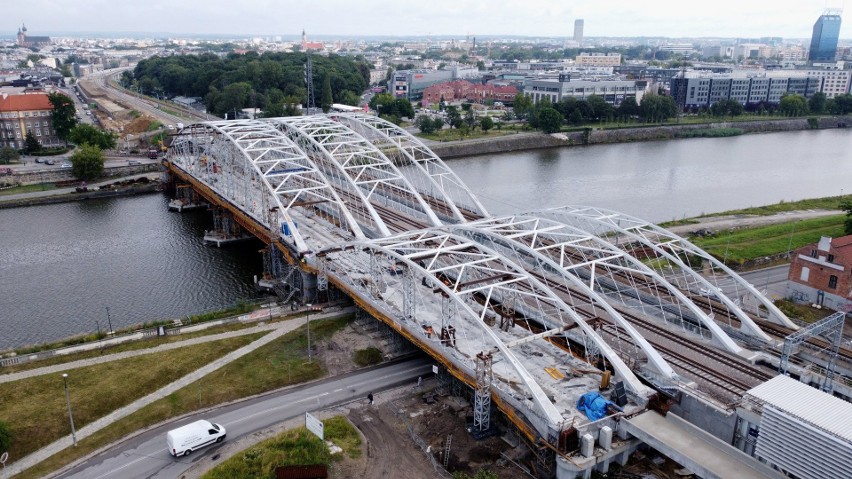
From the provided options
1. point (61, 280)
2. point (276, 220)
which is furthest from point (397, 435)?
point (61, 280)

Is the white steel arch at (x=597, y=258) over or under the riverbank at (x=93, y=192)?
→ over

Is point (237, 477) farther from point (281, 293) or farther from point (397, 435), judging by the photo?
point (281, 293)

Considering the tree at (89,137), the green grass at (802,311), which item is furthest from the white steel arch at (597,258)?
the tree at (89,137)

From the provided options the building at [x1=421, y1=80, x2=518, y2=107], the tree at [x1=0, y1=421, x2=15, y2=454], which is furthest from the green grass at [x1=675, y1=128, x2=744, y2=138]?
the tree at [x1=0, y1=421, x2=15, y2=454]

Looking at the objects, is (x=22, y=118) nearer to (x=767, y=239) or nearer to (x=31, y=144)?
(x=31, y=144)

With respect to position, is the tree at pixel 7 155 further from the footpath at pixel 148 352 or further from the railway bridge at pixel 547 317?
the footpath at pixel 148 352

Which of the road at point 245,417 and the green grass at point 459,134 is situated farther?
the green grass at point 459,134

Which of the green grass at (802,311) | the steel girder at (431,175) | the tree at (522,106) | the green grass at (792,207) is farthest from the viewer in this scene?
the tree at (522,106)
